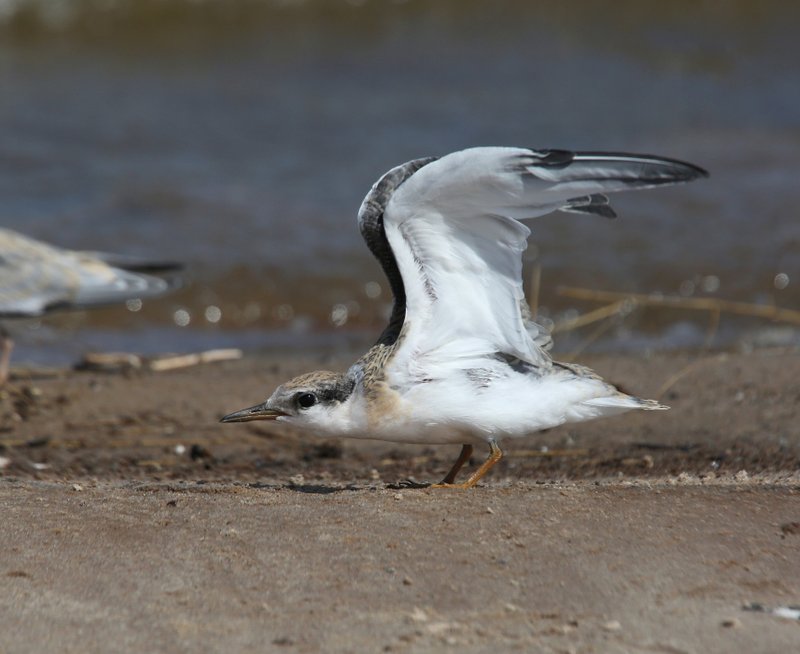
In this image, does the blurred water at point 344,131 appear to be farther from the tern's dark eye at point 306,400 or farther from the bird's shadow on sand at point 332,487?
the tern's dark eye at point 306,400

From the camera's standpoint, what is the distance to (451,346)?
4.85 metres

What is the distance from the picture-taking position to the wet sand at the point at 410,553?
3316 mm

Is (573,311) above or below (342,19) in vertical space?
below

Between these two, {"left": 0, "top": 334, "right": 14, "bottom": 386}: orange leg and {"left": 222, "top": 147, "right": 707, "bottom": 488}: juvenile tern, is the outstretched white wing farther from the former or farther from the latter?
{"left": 0, "top": 334, "right": 14, "bottom": 386}: orange leg

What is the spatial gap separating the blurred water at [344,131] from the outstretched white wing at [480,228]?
4341 millimetres

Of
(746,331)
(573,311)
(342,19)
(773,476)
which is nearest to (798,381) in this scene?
(773,476)

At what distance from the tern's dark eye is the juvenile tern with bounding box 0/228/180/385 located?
14.8ft

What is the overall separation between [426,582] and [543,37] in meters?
13.8

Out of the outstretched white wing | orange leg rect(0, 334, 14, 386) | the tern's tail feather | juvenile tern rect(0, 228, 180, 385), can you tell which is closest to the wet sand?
the tern's tail feather

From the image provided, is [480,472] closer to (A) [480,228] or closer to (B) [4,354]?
(A) [480,228]

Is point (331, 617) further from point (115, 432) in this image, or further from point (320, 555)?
point (115, 432)

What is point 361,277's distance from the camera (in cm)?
1059

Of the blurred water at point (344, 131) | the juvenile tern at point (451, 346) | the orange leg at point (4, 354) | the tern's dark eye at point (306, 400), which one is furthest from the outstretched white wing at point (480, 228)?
the blurred water at point (344, 131)

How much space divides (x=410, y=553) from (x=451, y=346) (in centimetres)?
118
